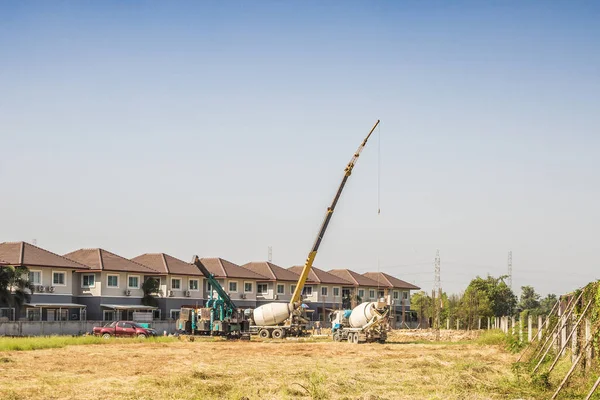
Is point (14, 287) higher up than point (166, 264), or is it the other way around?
point (166, 264)

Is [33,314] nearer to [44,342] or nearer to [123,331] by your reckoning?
A: [123,331]

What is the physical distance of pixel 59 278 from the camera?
68.9 metres

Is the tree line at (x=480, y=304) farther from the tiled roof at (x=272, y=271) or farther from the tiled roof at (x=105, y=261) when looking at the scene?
the tiled roof at (x=105, y=261)

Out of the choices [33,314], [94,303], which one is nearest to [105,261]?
[94,303]

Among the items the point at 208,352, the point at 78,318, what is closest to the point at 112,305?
the point at 78,318

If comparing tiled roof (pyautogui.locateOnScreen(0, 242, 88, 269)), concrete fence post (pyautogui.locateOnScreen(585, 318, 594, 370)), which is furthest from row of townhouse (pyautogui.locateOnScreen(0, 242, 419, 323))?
concrete fence post (pyautogui.locateOnScreen(585, 318, 594, 370))

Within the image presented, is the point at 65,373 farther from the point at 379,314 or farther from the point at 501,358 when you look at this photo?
the point at 379,314

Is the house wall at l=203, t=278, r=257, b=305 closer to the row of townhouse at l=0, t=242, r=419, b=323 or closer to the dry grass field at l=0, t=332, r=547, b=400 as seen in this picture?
the row of townhouse at l=0, t=242, r=419, b=323

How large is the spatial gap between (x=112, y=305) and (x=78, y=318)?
10.5 feet

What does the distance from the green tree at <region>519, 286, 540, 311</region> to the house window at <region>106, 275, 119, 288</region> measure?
70.4 metres

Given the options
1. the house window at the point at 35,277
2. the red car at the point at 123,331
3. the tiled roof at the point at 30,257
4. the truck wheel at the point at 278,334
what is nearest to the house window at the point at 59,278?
the tiled roof at the point at 30,257

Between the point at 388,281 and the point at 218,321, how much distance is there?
50.8 m

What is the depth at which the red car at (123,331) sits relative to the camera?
184ft

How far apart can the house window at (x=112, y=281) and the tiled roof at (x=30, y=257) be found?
107 inches
